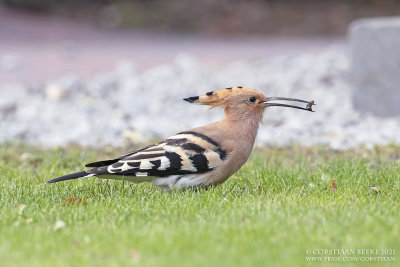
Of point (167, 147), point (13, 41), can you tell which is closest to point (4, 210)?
point (167, 147)

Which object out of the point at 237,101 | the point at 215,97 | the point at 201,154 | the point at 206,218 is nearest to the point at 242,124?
the point at 237,101

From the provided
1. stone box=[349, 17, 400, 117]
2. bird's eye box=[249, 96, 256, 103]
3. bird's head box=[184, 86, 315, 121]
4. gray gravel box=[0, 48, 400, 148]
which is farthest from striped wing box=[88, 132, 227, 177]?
stone box=[349, 17, 400, 117]

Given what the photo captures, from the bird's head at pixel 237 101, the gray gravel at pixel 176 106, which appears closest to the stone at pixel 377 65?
the gray gravel at pixel 176 106

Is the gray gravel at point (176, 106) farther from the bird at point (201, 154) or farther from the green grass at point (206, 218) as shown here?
the bird at point (201, 154)

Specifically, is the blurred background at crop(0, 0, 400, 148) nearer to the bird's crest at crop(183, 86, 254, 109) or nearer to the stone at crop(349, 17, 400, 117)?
the stone at crop(349, 17, 400, 117)

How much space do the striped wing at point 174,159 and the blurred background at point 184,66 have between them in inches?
116

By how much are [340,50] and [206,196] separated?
8641mm

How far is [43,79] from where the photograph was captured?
1242 cm

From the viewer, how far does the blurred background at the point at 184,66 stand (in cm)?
870

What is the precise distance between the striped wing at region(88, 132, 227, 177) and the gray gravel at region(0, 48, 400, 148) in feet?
10.2

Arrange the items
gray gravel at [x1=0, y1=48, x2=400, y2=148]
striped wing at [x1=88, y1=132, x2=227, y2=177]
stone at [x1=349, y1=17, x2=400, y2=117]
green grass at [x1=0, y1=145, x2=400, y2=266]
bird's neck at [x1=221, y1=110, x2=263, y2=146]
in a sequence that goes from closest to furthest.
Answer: green grass at [x1=0, y1=145, x2=400, y2=266], striped wing at [x1=88, y1=132, x2=227, y2=177], bird's neck at [x1=221, y1=110, x2=263, y2=146], gray gravel at [x1=0, y1=48, x2=400, y2=148], stone at [x1=349, y1=17, x2=400, y2=117]

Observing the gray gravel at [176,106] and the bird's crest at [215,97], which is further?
the gray gravel at [176,106]

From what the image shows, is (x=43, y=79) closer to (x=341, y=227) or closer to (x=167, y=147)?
(x=167, y=147)

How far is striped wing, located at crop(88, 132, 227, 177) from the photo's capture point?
4.74 meters
